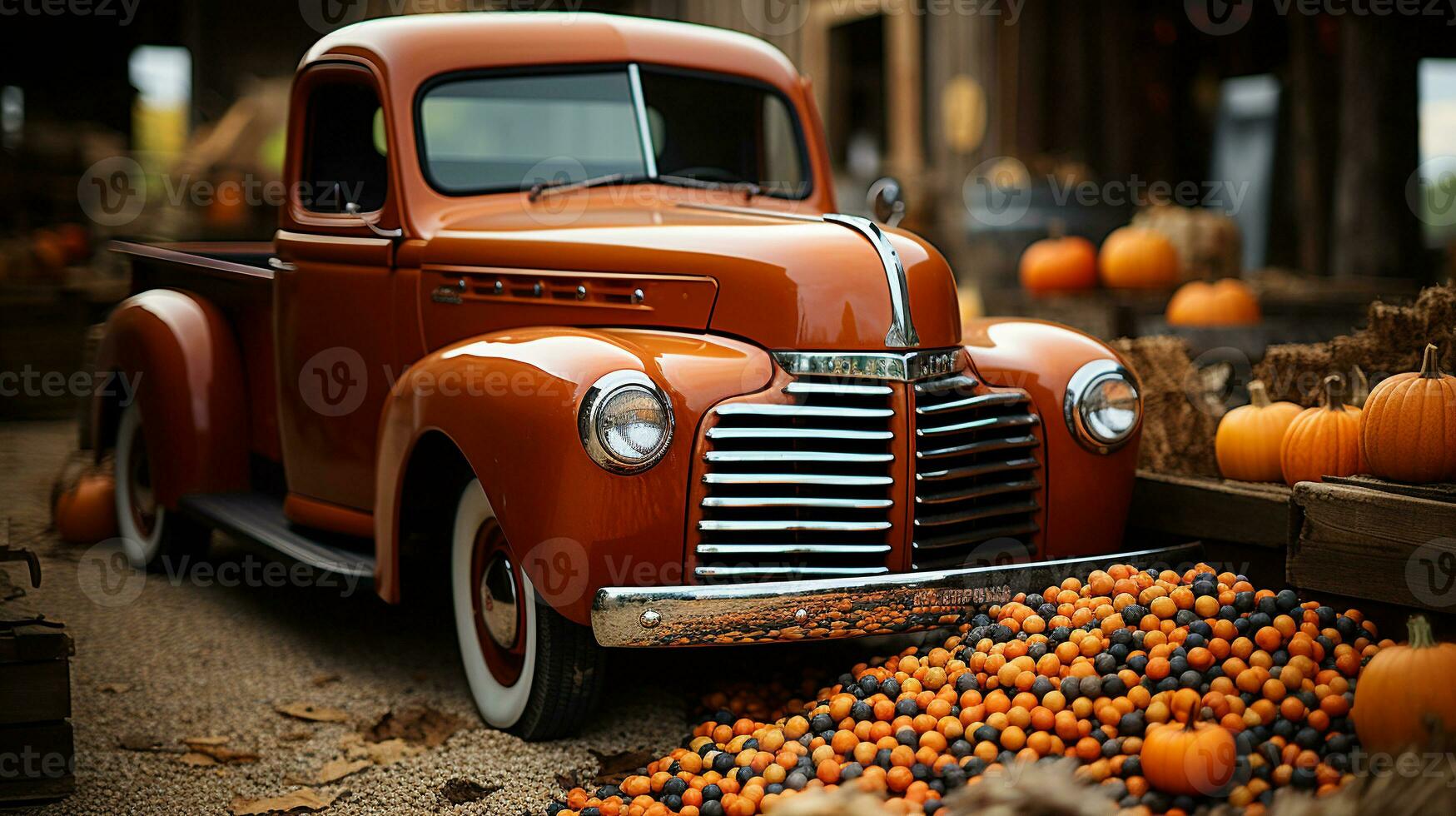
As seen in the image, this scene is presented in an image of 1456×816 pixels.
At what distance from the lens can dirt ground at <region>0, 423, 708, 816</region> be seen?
306 centimetres

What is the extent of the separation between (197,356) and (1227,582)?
133 inches

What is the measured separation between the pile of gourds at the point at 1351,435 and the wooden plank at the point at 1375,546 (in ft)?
0.41

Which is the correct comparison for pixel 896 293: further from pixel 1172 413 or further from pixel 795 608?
pixel 1172 413

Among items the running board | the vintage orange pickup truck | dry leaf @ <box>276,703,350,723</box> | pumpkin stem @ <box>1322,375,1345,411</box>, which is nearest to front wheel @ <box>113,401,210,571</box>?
the vintage orange pickup truck

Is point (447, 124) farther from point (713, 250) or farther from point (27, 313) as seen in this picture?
point (27, 313)

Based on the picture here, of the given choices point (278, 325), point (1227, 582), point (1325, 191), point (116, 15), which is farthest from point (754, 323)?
point (116, 15)

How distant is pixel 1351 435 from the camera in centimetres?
342

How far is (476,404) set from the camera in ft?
10.2

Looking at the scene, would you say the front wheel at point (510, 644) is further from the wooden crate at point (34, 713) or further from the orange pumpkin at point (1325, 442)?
the orange pumpkin at point (1325, 442)

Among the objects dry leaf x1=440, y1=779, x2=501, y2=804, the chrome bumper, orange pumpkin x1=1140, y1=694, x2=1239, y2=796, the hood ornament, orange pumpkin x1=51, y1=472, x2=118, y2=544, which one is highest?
the hood ornament

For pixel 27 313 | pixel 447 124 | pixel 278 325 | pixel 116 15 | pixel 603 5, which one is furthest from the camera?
pixel 116 15

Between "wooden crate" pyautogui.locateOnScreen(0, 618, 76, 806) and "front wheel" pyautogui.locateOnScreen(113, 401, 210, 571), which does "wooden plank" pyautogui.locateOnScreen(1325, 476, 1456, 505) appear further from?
"front wheel" pyautogui.locateOnScreen(113, 401, 210, 571)

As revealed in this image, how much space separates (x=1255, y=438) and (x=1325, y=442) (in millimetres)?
338

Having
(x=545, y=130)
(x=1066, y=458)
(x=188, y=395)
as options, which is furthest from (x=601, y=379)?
(x=188, y=395)
